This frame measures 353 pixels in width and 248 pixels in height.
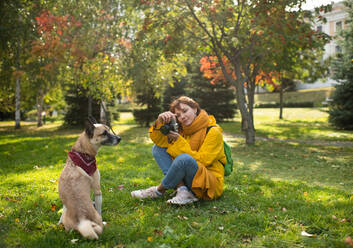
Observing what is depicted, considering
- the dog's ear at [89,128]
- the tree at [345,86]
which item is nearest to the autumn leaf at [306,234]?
the dog's ear at [89,128]

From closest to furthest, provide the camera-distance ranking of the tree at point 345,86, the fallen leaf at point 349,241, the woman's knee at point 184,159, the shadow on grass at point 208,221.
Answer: the fallen leaf at point 349,241, the shadow on grass at point 208,221, the woman's knee at point 184,159, the tree at point 345,86

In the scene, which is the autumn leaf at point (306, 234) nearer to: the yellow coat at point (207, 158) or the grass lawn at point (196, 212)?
the grass lawn at point (196, 212)

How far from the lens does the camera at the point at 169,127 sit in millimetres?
3707

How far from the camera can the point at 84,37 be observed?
14617 mm

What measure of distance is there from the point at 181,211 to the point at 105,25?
1425 centimetres

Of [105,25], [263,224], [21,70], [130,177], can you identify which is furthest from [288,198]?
[105,25]

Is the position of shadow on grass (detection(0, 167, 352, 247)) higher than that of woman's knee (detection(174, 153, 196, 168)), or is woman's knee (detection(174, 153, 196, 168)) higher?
woman's knee (detection(174, 153, 196, 168))

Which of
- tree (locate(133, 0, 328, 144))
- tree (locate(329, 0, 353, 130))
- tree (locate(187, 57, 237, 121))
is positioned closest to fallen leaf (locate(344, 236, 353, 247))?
tree (locate(133, 0, 328, 144))

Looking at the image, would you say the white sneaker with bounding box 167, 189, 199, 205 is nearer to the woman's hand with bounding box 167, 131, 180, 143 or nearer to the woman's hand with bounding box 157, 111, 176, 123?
the woman's hand with bounding box 167, 131, 180, 143

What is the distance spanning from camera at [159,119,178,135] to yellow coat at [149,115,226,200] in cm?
16

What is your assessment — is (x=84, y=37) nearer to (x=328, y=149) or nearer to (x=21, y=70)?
(x=21, y=70)

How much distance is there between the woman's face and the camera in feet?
13.0

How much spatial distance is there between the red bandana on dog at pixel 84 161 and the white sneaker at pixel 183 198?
1.26m

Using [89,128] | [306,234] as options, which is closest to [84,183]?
[89,128]
